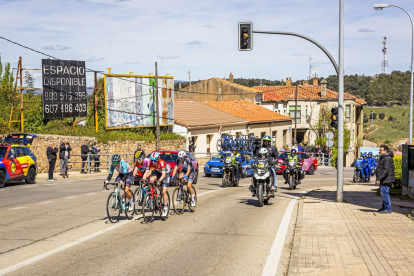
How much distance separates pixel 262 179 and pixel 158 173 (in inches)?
154

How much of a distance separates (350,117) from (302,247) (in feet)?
221

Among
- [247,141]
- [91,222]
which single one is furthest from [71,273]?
[247,141]

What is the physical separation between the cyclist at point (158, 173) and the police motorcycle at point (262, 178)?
3.63 m

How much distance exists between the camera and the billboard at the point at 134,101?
41.1 m

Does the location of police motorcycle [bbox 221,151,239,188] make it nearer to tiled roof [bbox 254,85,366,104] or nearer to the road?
the road

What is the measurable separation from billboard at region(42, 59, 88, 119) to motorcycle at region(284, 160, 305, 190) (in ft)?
62.2

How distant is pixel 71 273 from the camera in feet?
25.9

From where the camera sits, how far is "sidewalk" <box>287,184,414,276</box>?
8211 millimetres

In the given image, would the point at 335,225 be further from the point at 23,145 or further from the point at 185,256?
the point at 23,145

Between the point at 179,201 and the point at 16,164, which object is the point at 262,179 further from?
the point at 16,164

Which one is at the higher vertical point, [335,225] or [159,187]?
[159,187]

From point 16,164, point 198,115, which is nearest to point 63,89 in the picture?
point 16,164

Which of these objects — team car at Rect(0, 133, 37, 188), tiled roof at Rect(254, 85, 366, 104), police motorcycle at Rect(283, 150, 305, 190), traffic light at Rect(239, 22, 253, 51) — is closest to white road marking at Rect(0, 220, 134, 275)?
traffic light at Rect(239, 22, 253, 51)

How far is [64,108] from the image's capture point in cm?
3666
